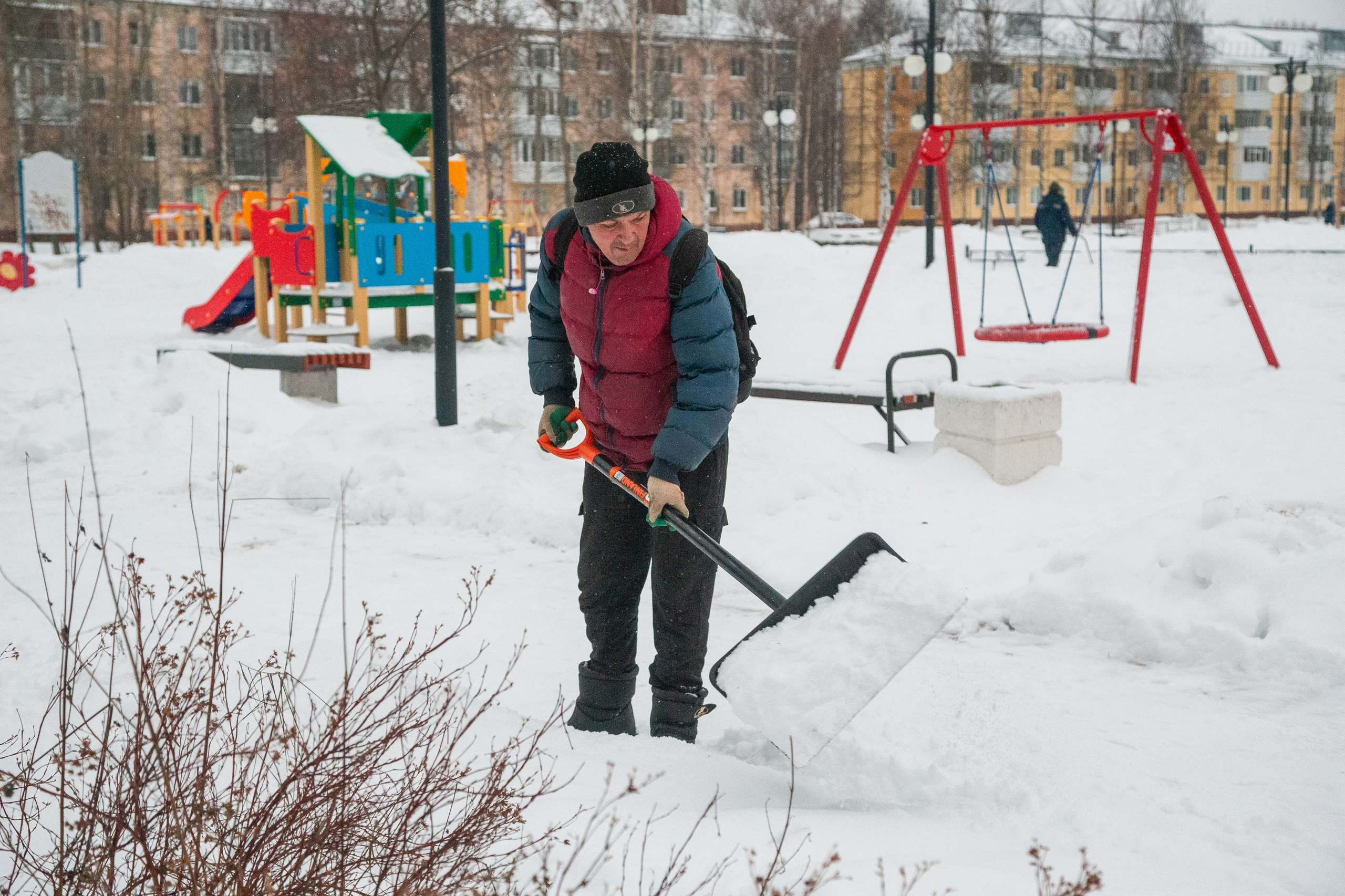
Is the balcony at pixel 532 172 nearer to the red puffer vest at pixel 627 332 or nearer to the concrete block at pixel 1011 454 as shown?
the concrete block at pixel 1011 454

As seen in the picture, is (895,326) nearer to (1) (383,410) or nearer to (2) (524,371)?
(2) (524,371)

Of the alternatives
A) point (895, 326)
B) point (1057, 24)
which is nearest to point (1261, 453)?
point (895, 326)

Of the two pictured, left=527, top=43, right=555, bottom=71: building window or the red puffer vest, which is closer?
the red puffer vest

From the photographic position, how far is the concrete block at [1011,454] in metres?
6.73

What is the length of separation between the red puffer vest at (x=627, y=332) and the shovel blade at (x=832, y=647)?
608 mm

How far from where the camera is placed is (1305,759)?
329 cm

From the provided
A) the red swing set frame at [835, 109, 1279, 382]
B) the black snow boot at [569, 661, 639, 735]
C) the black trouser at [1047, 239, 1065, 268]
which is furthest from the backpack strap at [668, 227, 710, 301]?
the black trouser at [1047, 239, 1065, 268]

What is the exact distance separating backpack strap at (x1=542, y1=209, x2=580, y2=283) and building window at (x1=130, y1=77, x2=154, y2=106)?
37886 mm

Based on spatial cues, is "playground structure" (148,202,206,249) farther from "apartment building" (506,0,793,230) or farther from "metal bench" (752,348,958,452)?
"metal bench" (752,348,958,452)

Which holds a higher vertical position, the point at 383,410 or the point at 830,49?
the point at 830,49

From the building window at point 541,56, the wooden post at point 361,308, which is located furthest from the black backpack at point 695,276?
the building window at point 541,56

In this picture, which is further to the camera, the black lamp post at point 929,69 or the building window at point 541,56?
the building window at point 541,56

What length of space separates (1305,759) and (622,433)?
6.77ft

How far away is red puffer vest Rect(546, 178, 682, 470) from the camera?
10.2 ft
